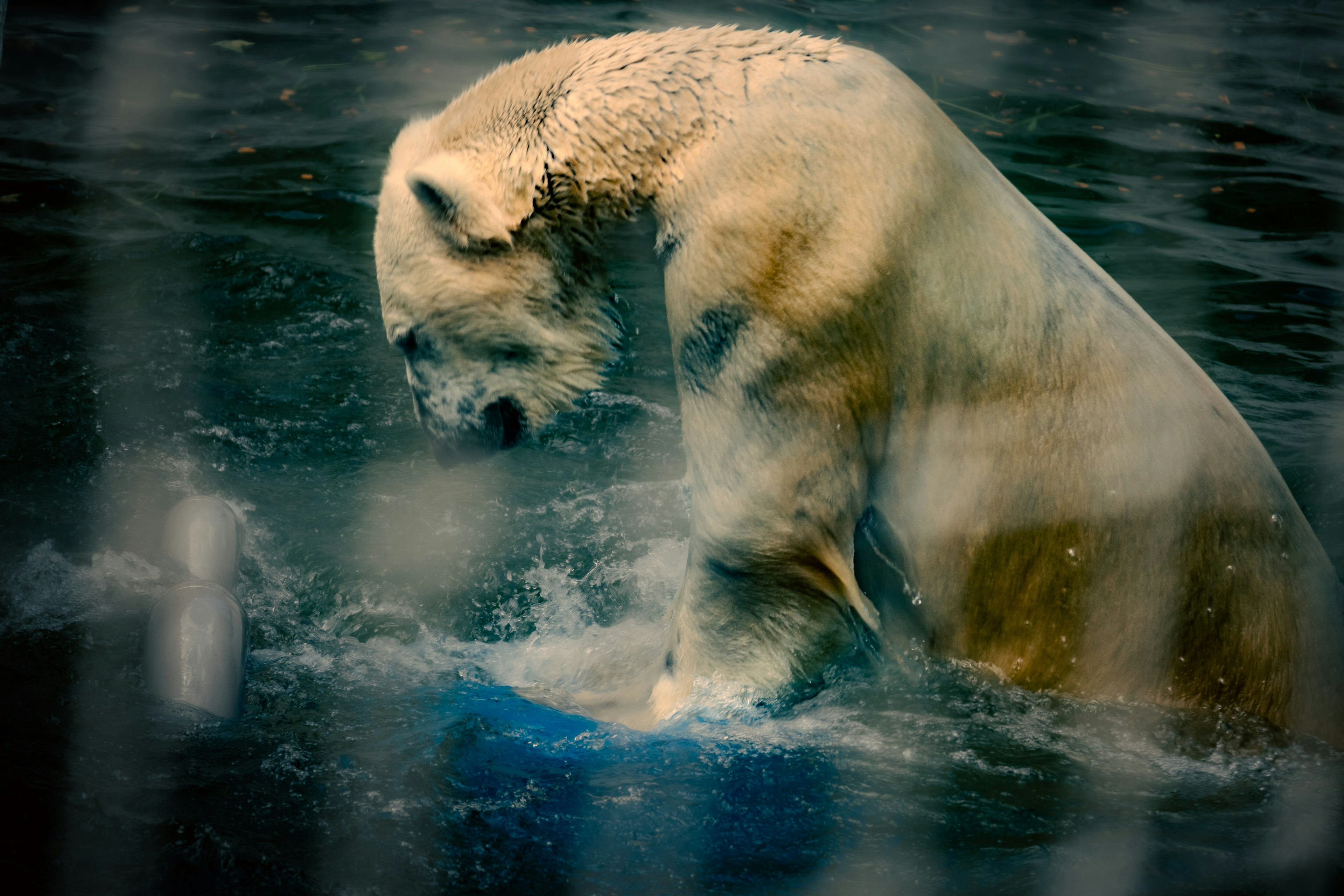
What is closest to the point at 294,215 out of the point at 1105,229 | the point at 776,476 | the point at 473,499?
the point at 473,499

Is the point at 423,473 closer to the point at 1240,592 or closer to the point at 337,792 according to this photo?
the point at 337,792

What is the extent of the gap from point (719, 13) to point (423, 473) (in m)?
4.42

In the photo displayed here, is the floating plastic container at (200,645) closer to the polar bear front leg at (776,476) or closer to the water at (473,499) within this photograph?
the water at (473,499)

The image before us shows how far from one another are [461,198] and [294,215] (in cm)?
373

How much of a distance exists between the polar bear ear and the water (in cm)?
23

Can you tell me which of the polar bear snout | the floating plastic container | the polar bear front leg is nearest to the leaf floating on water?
the floating plastic container

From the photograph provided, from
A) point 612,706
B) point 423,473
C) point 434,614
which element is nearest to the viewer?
point 612,706

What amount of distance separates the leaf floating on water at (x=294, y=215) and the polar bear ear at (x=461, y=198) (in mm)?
3586

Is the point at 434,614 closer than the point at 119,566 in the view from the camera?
No

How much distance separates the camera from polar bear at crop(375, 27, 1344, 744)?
164 cm

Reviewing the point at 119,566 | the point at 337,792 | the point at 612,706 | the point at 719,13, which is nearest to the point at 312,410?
the point at 119,566

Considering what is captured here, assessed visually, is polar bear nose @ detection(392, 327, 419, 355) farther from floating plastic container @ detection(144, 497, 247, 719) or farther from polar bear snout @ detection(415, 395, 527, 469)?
floating plastic container @ detection(144, 497, 247, 719)

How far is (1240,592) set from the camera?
1.72m

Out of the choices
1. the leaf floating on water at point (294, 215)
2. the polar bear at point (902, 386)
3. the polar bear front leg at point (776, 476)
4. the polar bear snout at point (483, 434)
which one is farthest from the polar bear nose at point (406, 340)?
the leaf floating on water at point (294, 215)
